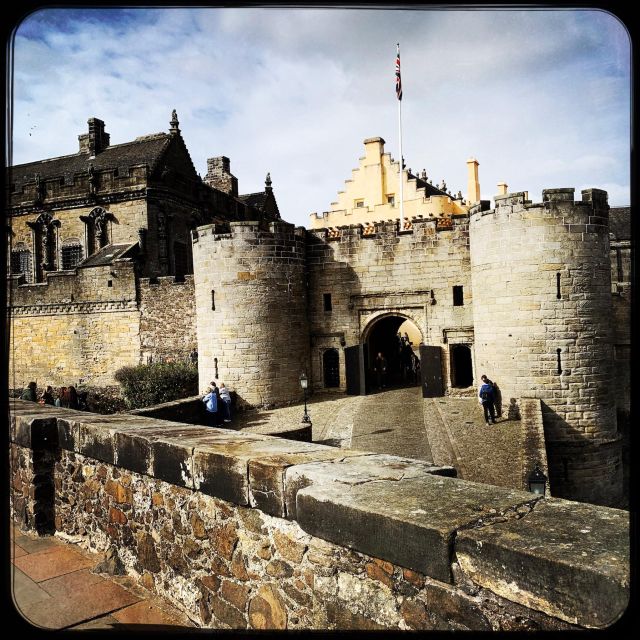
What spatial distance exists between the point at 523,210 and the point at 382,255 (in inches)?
235

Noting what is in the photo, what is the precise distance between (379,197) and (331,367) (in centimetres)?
1430

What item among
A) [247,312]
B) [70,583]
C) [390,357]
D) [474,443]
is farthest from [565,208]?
[70,583]

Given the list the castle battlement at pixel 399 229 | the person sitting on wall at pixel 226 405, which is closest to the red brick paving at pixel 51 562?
the person sitting on wall at pixel 226 405

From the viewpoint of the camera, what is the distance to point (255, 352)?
19.2 meters

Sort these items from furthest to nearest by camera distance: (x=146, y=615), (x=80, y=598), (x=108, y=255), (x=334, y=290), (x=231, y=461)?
1. (x=108, y=255)
2. (x=334, y=290)
3. (x=80, y=598)
4. (x=146, y=615)
5. (x=231, y=461)

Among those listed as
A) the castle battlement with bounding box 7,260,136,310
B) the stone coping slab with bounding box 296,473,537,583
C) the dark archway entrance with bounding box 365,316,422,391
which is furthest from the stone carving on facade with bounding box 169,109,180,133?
the stone coping slab with bounding box 296,473,537,583

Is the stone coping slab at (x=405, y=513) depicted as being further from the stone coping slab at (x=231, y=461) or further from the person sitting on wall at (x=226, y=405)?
the person sitting on wall at (x=226, y=405)

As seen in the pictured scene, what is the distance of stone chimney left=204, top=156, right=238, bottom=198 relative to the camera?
1522 inches

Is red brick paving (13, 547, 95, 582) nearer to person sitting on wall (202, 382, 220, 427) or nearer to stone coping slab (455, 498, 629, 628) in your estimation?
stone coping slab (455, 498, 629, 628)

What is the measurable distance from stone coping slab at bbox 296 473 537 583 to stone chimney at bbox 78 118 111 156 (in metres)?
35.2

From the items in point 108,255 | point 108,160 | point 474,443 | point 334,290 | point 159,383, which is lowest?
point 474,443

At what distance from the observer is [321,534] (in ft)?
9.37

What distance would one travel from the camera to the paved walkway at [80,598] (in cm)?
369

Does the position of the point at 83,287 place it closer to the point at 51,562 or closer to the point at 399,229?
the point at 399,229
